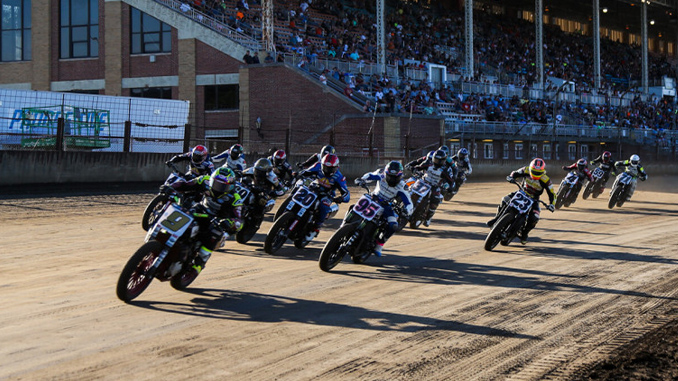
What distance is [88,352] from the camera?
683 centimetres

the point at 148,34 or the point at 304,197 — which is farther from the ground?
the point at 148,34

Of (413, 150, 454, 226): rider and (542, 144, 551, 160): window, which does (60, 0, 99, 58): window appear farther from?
(413, 150, 454, 226): rider

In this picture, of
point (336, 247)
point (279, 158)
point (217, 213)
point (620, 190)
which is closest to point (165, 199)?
point (279, 158)

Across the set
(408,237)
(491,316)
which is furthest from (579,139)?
(491,316)

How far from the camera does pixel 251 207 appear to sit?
1386cm

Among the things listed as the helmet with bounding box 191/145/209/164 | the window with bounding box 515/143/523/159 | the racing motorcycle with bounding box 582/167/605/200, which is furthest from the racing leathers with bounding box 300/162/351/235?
the window with bounding box 515/143/523/159

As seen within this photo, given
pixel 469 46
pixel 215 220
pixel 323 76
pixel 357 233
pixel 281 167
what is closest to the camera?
pixel 215 220

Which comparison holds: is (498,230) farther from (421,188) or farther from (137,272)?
(137,272)

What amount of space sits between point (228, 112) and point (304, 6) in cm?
831

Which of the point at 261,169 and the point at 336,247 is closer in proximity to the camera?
the point at 336,247

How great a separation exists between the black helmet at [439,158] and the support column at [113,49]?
34732 mm

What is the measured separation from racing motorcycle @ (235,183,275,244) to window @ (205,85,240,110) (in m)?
32.1

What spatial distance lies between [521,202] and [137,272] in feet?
27.1

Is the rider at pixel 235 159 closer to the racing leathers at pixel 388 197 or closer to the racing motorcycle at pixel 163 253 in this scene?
the racing leathers at pixel 388 197
